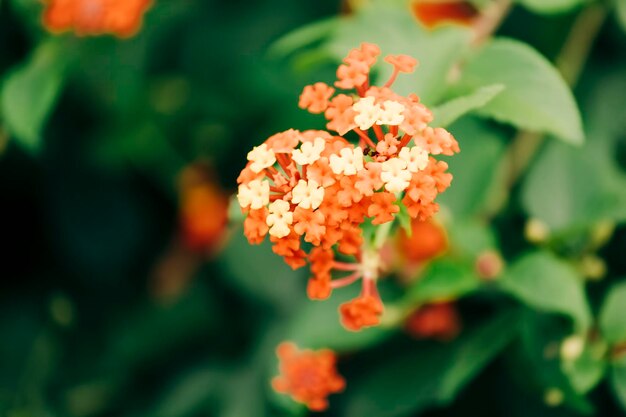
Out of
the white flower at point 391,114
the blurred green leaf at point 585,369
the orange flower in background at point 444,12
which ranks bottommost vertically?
the blurred green leaf at point 585,369

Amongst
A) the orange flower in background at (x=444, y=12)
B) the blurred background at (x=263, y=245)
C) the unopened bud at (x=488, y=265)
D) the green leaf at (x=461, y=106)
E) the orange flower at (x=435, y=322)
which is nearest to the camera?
the green leaf at (x=461, y=106)

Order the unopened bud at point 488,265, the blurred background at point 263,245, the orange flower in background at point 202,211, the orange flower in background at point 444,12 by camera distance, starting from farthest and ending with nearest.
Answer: the orange flower in background at point 202,211 < the orange flower in background at point 444,12 < the unopened bud at point 488,265 < the blurred background at point 263,245

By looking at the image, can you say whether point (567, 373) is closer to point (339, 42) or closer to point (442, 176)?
point (442, 176)

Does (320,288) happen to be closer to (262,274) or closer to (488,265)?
(488,265)

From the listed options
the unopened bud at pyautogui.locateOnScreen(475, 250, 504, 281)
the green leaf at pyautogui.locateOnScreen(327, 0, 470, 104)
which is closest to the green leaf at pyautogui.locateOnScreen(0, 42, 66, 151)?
the green leaf at pyautogui.locateOnScreen(327, 0, 470, 104)

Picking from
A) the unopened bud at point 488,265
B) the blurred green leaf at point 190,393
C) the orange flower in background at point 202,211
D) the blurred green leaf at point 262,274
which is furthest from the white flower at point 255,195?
the orange flower in background at point 202,211

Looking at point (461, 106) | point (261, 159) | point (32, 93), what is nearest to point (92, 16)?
point (32, 93)

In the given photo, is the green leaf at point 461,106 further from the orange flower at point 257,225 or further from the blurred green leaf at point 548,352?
the blurred green leaf at point 548,352
